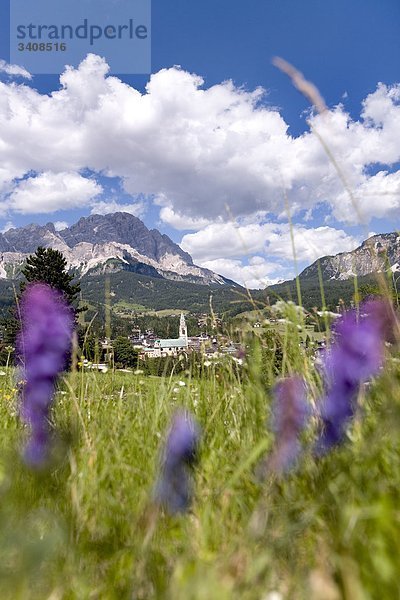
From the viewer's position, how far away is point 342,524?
1.38m

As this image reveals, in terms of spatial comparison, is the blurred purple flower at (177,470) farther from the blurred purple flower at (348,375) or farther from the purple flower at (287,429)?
the blurred purple flower at (348,375)

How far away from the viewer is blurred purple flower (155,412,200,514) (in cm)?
187

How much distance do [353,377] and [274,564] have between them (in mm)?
837

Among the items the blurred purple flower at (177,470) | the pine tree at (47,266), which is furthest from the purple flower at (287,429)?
the pine tree at (47,266)

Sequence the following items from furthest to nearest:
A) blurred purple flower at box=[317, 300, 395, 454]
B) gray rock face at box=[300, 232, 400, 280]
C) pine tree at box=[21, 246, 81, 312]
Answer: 1. pine tree at box=[21, 246, 81, 312]
2. gray rock face at box=[300, 232, 400, 280]
3. blurred purple flower at box=[317, 300, 395, 454]

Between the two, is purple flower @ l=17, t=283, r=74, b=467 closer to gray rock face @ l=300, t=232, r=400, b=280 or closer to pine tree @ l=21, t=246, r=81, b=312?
gray rock face @ l=300, t=232, r=400, b=280

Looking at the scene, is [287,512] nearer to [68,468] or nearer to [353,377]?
[353,377]

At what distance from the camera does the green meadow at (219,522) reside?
128cm

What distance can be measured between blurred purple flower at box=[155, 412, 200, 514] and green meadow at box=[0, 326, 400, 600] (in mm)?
65

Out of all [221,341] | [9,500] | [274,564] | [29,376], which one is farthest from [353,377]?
[221,341]

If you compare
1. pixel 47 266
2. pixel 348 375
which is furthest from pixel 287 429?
pixel 47 266

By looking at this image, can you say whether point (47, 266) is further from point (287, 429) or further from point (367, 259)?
point (287, 429)

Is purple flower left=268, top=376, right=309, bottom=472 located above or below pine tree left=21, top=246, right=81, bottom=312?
below

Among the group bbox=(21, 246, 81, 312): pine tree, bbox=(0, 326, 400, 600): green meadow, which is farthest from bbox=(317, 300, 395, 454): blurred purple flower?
bbox=(21, 246, 81, 312): pine tree
